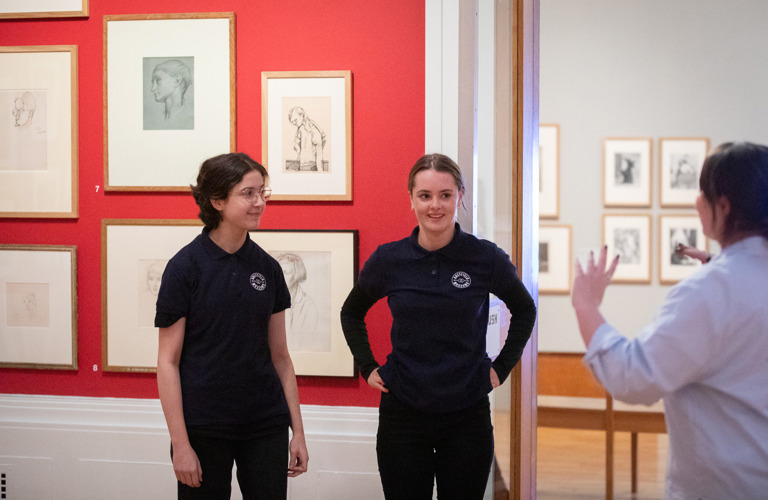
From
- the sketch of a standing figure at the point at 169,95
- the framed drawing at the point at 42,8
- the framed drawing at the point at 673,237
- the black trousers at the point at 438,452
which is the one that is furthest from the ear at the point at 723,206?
the framed drawing at the point at 673,237

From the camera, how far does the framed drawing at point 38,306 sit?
113 inches

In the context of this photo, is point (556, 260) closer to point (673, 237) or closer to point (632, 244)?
point (632, 244)

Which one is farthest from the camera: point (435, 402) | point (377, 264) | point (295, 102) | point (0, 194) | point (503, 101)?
point (0, 194)

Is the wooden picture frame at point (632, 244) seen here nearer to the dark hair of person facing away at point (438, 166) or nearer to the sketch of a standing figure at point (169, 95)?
the dark hair of person facing away at point (438, 166)

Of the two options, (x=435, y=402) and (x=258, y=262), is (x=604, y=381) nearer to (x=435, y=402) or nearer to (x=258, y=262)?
(x=435, y=402)

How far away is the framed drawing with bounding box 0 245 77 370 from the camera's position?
2883 mm

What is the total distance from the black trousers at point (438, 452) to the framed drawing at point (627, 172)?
10.7 feet

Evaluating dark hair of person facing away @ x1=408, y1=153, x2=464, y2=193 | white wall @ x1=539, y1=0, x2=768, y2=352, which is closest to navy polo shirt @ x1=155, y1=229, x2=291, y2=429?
dark hair of person facing away @ x1=408, y1=153, x2=464, y2=193

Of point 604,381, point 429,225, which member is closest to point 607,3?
point 429,225

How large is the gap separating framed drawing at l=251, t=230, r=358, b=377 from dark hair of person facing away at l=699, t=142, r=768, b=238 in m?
1.78

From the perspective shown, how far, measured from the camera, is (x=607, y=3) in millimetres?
4543

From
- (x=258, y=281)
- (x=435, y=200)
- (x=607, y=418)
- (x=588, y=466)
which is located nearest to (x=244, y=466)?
(x=258, y=281)

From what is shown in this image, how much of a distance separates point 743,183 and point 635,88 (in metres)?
3.85

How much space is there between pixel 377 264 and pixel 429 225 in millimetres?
222
